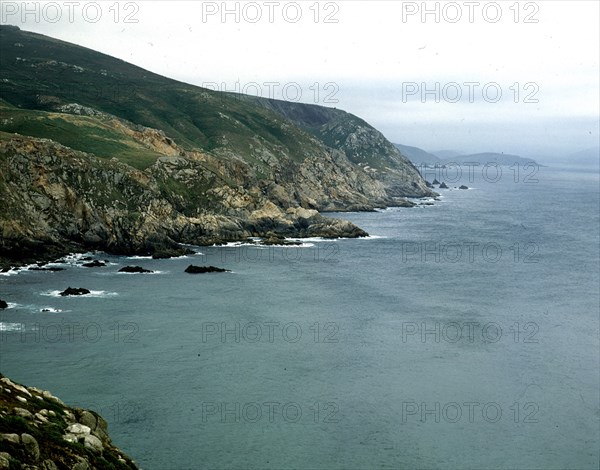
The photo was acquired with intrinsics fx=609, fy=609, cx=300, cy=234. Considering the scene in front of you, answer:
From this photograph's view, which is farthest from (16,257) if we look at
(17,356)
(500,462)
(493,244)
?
(493,244)

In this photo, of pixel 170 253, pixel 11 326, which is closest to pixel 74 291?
pixel 11 326

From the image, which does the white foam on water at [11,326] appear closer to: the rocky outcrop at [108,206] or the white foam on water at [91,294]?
the white foam on water at [91,294]

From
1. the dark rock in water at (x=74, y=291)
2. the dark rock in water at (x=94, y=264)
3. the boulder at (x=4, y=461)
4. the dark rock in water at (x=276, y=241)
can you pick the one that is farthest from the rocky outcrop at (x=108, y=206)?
the boulder at (x=4, y=461)

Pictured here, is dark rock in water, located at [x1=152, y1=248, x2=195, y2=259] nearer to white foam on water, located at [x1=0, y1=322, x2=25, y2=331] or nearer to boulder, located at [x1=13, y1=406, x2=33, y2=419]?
white foam on water, located at [x1=0, y1=322, x2=25, y2=331]

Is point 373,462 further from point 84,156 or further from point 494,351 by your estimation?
point 84,156

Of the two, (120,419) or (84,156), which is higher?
(84,156)

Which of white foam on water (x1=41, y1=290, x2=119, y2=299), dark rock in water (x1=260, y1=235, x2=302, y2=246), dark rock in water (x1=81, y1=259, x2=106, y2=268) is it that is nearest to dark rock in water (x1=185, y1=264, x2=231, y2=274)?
dark rock in water (x1=81, y1=259, x2=106, y2=268)
